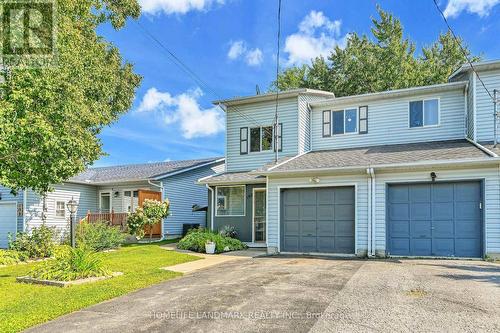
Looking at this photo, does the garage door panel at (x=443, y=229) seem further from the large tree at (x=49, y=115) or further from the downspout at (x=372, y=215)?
the large tree at (x=49, y=115)

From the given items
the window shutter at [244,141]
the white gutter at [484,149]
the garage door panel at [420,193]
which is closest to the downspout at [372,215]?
the garage door panel at [420,193]

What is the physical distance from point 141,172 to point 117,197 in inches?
78.3

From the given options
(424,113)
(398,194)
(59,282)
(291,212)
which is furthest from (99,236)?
(424,113)

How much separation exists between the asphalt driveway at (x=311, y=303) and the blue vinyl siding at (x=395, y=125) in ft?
21.6

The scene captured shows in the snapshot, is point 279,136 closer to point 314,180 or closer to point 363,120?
point 363,120

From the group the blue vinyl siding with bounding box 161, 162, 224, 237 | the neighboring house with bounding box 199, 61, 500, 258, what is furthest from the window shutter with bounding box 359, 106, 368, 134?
the blue vinyl siding with bounding box 161, 162, 224, 237

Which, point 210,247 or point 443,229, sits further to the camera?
point 210,247

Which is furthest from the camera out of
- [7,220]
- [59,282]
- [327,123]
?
[7,220]

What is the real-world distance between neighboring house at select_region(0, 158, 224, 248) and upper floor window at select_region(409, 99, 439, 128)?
12.0m

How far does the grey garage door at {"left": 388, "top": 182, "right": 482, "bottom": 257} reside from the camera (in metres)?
11.2

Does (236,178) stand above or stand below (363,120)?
below

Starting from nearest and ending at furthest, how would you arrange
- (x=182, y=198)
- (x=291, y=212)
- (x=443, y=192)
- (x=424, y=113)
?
(x=443, y=192), (x=291, y=212), (x=424, y=113), (x=182, y=198)

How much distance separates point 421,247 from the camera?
1175 centimetres

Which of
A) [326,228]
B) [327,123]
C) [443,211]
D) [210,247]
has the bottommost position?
[210,247]
